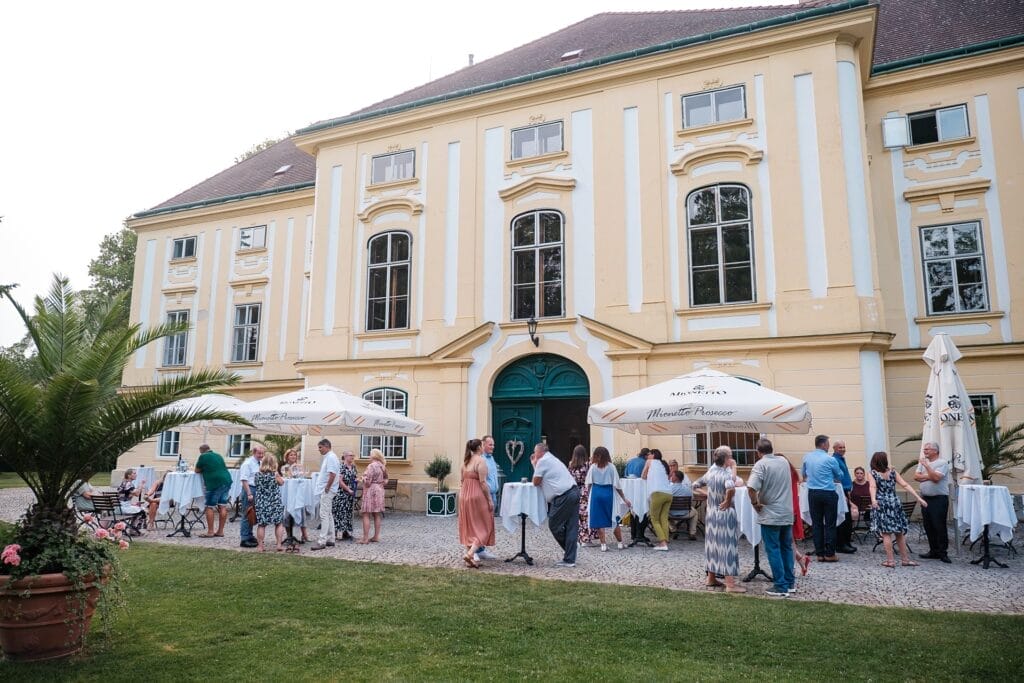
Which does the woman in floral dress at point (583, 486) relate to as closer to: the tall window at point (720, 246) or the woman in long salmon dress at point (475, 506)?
the woman in long salmon dress at point (475, 506)

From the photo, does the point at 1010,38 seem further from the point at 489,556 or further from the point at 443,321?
the point at 489,556

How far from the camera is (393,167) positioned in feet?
60.4

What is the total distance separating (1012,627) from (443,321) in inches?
495

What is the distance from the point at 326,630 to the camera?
19.9 ft

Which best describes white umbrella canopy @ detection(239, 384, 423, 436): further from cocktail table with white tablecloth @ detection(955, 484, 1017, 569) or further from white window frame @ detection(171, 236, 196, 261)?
white window frame @ detection(171, 236, 196, 261)

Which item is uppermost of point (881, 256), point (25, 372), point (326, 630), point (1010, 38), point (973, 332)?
point (1010, 38)

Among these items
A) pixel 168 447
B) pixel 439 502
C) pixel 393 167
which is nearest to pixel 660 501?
pixel 439 502

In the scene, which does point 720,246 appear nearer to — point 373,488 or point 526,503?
point 526,503

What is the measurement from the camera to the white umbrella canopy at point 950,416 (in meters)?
9.90

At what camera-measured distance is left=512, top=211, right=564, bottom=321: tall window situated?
1598 centimetres

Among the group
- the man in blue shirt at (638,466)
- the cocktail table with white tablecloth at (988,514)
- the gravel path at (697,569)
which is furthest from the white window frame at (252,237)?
the cocktail table with white tablecloth at (988,514)

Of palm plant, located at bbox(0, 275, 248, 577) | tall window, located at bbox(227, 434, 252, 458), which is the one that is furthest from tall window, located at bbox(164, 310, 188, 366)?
palm plant, located at bbox(0, 275, 248, 577)

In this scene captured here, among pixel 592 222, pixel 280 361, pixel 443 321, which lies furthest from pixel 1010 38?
pixel 280 361

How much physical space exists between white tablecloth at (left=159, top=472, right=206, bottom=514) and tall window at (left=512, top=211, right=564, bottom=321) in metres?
7.40
